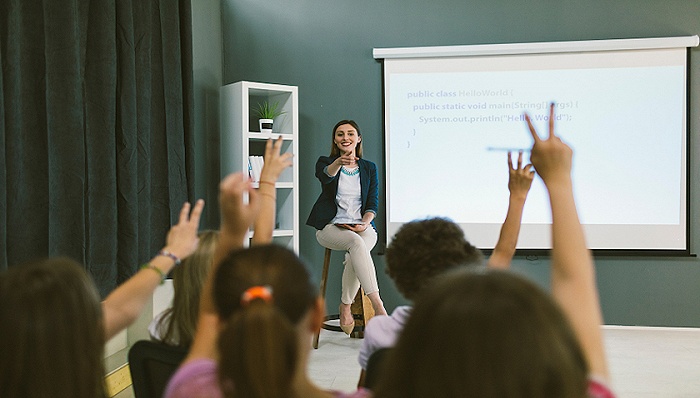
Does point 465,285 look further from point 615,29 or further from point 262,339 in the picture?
point 615,29

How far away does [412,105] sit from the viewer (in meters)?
5.28

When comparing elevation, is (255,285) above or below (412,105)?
below

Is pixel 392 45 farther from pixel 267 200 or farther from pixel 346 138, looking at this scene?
pixel 267 200

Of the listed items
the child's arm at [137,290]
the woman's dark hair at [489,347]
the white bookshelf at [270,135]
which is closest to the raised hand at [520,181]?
the child's arm at [137,290]

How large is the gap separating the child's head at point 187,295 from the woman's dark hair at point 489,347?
1.04 m

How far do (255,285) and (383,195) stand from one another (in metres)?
4.36

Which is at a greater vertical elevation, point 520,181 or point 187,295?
point 520,181

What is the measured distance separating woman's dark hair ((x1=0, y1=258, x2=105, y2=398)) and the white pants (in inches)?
140

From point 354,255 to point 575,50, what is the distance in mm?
2226

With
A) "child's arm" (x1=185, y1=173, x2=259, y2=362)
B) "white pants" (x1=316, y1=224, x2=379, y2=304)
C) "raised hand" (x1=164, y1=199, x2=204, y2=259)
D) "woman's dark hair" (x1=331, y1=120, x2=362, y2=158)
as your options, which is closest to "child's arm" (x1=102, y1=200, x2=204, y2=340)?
"raised hand" (x1=164, y1=199, x2=204, y2=259)

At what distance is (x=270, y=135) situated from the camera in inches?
197

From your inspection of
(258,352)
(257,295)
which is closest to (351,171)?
(257,295)

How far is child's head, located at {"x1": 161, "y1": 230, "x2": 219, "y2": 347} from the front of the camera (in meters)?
1.66

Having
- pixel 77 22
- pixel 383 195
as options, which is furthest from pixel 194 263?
pixel 383 195
